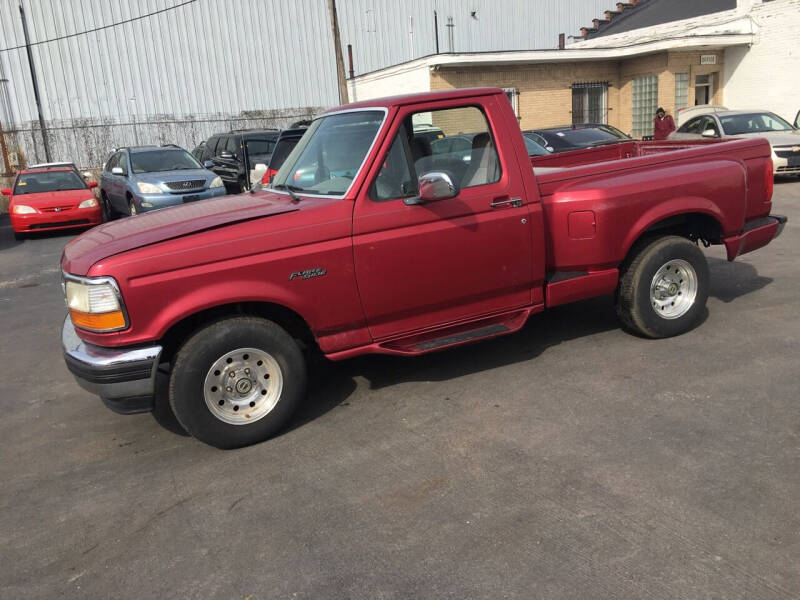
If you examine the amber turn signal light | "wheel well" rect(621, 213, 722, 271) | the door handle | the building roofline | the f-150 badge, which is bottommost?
"wheel well" rect(621, 213, 722, 271)

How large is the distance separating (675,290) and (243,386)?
11.7 feet

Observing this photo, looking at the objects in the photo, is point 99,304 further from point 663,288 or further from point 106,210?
point 106,210

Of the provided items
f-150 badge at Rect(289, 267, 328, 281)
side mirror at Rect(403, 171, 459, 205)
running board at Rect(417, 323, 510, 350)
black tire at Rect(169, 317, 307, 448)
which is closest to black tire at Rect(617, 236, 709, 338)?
running board at Rect(417, 323, 510, 350)

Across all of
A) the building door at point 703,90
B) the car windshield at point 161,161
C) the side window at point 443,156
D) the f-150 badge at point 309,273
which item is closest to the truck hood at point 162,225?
the f-150 badge at point 309,273

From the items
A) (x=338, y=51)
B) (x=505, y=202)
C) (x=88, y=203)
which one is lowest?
(x=88, y=203)

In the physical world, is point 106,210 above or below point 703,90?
below

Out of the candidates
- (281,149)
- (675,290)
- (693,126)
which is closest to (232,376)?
(675,290)

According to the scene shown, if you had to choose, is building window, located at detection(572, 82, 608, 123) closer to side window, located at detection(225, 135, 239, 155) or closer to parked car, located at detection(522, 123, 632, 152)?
parked car, located at detection(522, 123, 632, 152)

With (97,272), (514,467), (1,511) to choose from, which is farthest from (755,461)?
(1,511)

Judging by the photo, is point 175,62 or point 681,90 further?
point 175,62

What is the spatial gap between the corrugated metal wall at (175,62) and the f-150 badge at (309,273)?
22.1 metres

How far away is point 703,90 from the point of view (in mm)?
24562

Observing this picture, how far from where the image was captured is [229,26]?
Answer: 86.3ft

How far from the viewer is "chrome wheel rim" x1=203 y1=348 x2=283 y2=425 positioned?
4059mm
